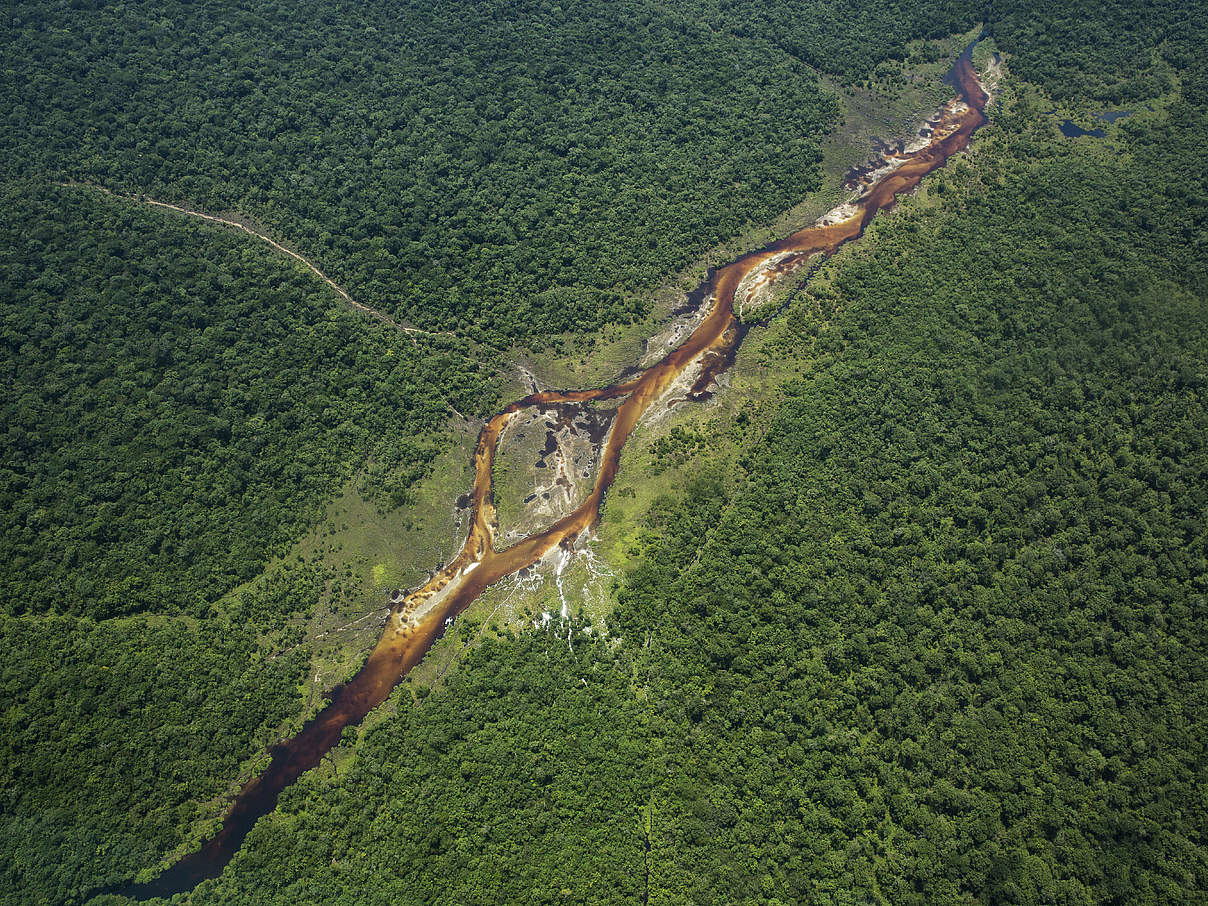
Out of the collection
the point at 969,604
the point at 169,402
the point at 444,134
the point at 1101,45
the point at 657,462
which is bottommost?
the point at 169,402

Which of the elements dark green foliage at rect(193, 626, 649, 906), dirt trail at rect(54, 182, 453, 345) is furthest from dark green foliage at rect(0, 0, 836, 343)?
dark green foliage at rect(193, 626, 649, 906)

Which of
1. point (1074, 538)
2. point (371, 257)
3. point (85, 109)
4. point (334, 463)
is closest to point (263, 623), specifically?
point (334, 463)

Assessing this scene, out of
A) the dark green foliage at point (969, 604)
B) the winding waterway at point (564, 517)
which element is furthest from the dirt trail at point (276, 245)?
Answer: the dark green foliage at point (969, 604)

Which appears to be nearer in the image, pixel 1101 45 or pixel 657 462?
pixel 657 462

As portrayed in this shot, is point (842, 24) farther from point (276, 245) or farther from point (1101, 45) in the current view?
point (276, 245)

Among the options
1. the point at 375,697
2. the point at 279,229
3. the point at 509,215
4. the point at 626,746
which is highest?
the point at 509,215

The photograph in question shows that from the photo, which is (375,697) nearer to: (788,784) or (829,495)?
(788,784)

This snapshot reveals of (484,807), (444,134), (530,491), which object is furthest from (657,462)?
(444,134)
